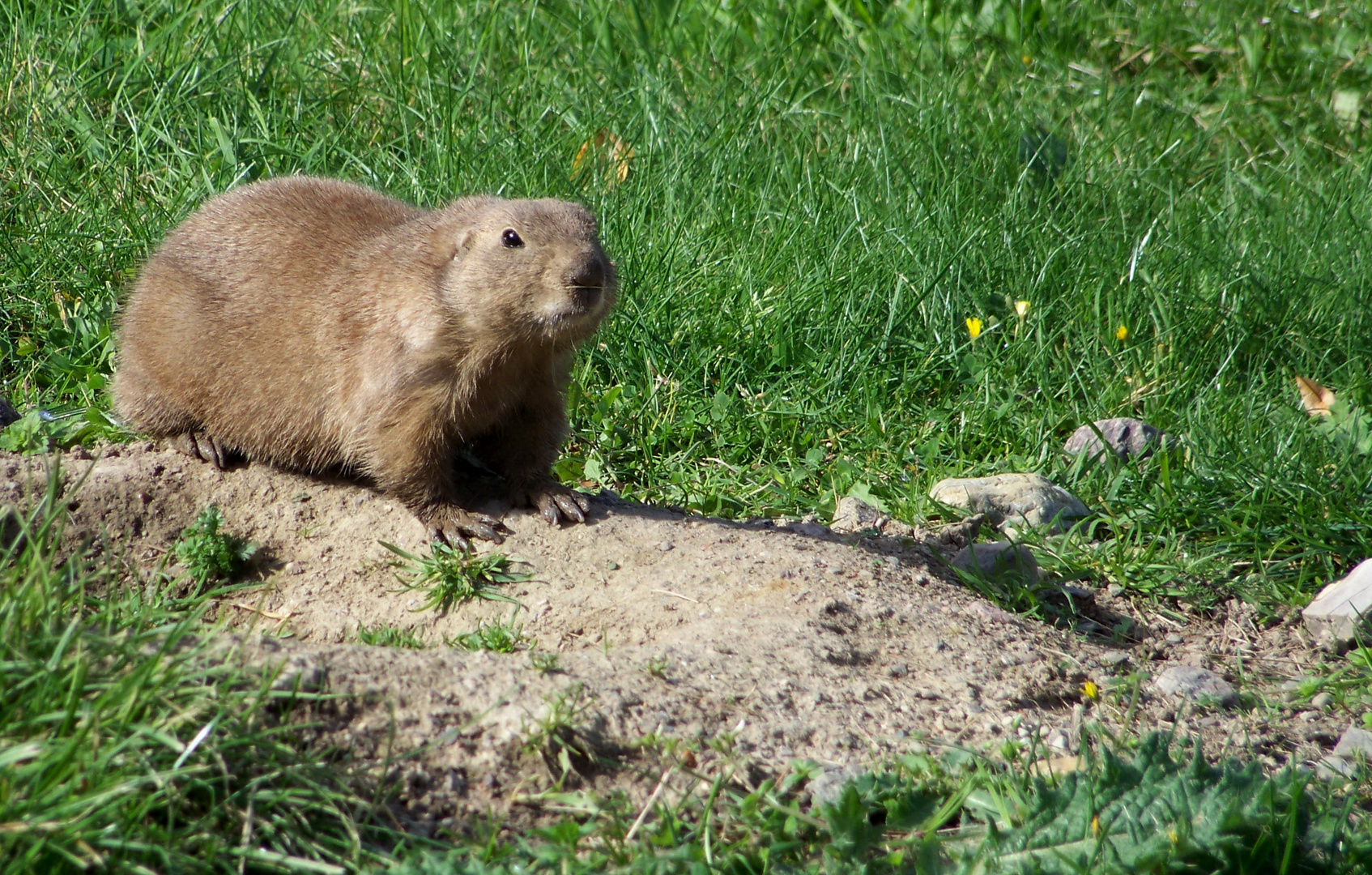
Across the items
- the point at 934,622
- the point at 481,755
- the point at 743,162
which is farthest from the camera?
the point at 743,162

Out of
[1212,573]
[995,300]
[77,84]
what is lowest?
[1212,573]

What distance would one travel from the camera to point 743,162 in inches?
217

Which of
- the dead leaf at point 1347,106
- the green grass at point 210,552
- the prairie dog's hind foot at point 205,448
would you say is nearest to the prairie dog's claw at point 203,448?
the prairie dog's hind foot at point 205,448

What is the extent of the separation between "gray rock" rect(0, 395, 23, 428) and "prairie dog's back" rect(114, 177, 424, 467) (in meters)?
0.37

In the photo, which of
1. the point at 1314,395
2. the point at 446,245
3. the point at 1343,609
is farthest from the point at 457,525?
the point at 1314,395

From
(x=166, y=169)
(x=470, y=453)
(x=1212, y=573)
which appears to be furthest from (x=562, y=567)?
(x=166, y=169)

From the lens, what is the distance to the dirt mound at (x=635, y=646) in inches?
98.2

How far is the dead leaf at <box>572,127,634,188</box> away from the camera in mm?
5427

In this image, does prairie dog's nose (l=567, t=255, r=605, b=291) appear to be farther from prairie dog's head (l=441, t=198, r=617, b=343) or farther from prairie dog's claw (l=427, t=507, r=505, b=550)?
prairie dog's claw (l=427, t=507, r=505, b=550)

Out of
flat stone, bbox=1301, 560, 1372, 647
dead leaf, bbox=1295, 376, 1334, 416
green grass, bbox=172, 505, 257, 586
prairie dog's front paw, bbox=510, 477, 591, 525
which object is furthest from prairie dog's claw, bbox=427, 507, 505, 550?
dead leaf, bbox=1295, 376, 1334, 416

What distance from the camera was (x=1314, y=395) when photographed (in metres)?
4.78

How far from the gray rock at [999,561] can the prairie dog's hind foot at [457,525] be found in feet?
4.43

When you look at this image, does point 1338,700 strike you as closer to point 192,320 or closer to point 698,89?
point 192,320

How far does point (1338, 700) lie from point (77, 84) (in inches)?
197
